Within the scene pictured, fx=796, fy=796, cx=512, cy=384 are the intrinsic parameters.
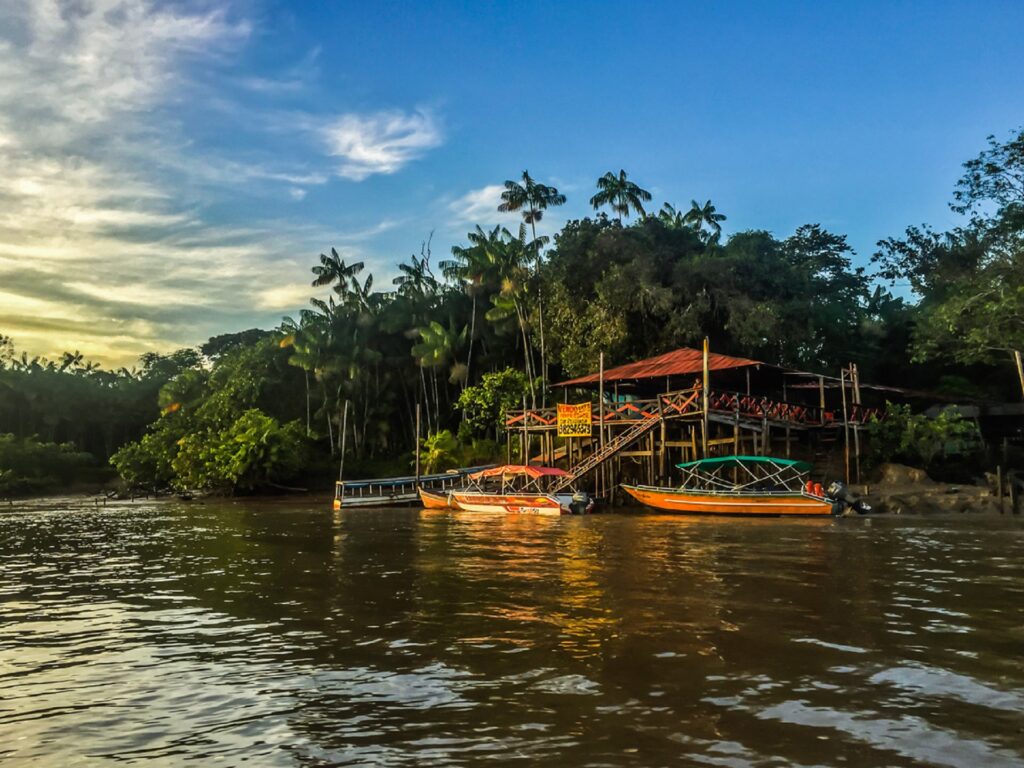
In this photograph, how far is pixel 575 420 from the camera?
3288 centimetres

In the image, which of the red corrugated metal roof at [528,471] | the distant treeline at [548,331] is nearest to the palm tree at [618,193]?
the distant treeline at [548,331]

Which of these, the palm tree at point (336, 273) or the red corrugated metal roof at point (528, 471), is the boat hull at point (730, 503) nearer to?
the red corrugated metal roof at point (528, 471)

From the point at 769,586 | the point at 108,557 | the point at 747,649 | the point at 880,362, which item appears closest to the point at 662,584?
the point at 769,586

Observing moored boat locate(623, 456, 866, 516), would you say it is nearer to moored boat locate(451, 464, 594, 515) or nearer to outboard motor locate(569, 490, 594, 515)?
outboard motor locate(569, 490, 594, 515)

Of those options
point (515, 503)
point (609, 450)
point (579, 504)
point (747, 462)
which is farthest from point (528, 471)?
point (747, 462)

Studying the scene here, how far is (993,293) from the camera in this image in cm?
2833

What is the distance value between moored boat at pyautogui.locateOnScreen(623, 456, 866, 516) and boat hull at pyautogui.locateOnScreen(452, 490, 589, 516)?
2.60 metres

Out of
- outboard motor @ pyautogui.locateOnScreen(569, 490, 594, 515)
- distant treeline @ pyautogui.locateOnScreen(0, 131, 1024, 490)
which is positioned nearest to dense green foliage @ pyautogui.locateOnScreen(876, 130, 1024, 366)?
distant treeline @ pyautogui.locateOnScreen(0, 131, 1024, 490)

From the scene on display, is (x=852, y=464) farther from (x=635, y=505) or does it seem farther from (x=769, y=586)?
(x=769, y=586)

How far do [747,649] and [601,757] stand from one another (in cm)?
336

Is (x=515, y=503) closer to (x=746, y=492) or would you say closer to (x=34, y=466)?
(x=746, y=492)

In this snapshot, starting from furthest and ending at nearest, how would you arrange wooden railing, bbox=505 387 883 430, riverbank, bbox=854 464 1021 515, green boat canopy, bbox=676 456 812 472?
wooden railing, bbox=505 387 883 430, riverbank, bbox=854 464 1021 515, green boat canopy, bbox=676 456 812 472

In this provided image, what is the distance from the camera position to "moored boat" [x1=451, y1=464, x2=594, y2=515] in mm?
28812

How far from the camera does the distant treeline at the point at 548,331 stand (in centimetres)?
3700
